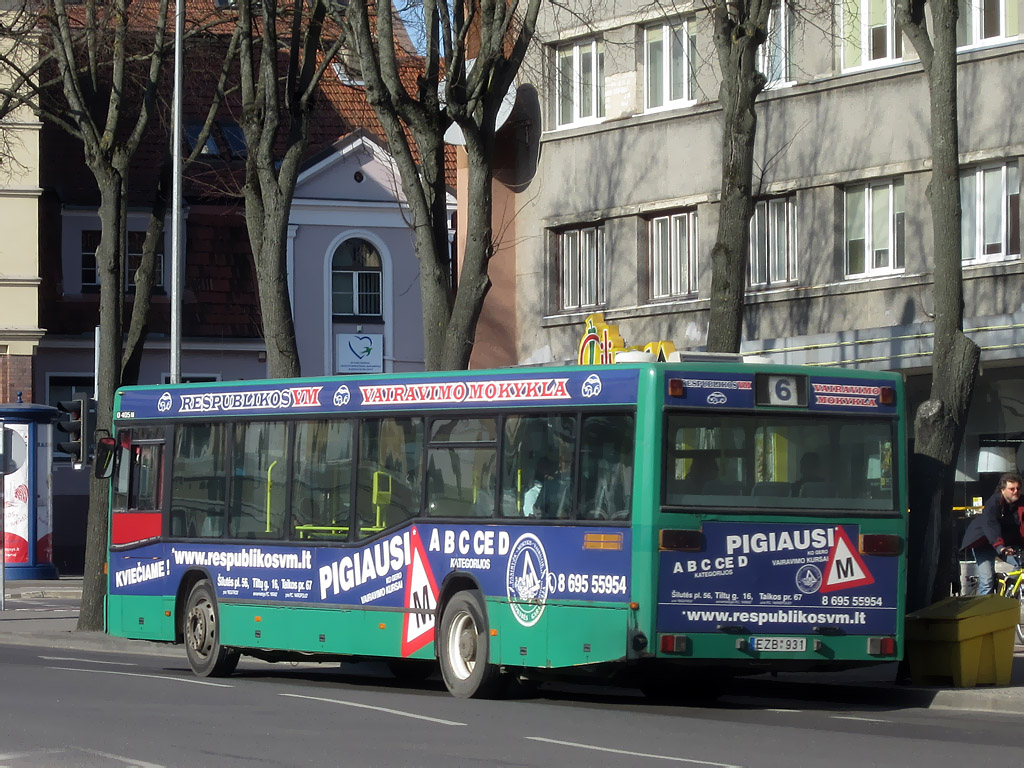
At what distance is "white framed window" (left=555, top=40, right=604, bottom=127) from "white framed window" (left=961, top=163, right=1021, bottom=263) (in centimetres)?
675

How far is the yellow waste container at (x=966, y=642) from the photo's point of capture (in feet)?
48.8

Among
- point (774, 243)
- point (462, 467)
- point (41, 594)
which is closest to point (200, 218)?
point (41, 594)

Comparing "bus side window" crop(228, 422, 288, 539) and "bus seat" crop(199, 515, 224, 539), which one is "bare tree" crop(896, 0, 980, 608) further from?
"bus seat" crop(199, 515, 224, 539)

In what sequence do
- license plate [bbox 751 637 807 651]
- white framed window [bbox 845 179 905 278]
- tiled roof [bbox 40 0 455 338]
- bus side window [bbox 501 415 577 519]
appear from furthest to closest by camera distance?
tiled roof [bbox 40 0 455 338], white framed window [bbox 845 179 905 278], bus side window [bbox 501 415 577 519], license plate [bbox 751 637 807 651]

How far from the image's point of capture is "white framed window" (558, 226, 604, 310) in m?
28.2

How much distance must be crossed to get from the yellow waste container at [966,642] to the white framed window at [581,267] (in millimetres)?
13462

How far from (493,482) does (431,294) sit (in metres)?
5.17

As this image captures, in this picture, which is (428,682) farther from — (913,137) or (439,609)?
(913,137)

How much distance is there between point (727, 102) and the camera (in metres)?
17.2

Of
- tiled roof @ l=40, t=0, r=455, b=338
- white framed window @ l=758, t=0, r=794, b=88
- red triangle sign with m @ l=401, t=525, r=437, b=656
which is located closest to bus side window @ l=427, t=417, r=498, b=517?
red triangle sign with m @ l=401, t=525, r=437, b=656

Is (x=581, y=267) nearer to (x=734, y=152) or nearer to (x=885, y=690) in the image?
(x=734, y=152)

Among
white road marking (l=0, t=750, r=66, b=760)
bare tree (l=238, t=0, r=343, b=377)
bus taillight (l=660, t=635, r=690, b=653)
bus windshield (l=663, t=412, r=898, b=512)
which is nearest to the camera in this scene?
white road marking (l=0, t=750, r=66, b=760)

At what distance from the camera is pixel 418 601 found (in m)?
15.3

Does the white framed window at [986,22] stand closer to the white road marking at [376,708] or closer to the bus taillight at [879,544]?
the bus taillight at [879,544]
